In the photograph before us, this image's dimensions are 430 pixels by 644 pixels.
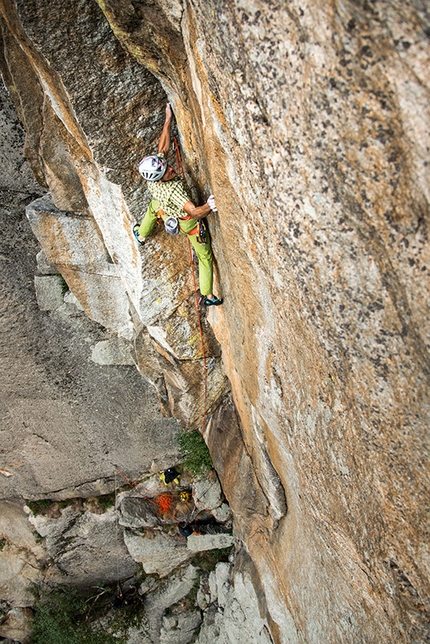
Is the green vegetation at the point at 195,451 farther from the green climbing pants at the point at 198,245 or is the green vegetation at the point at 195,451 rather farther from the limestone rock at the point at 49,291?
the green climbing pants at the point at 198,245

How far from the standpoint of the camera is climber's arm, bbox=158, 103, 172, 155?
133 inches

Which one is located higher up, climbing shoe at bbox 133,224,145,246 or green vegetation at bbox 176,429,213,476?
climbing shoe at bbox 133,224,145,246

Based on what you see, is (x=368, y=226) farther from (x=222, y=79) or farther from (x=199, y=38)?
(x=199, y=38)

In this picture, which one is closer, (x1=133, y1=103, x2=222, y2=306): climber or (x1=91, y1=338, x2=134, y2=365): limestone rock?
(x1=133, y1=103, x2=222, y2=306): climber

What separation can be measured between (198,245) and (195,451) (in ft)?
13.7

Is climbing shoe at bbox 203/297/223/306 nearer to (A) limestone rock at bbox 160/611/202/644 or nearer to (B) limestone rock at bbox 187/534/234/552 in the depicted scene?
(B) limestone rock at bbox 187/534/234/552

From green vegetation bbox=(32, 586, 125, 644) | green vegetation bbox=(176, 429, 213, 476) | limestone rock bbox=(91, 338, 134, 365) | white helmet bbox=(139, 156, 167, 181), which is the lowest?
green vegetation bbox=(32, 586, 125, 644)

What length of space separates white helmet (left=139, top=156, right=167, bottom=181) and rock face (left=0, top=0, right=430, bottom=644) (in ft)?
0.93

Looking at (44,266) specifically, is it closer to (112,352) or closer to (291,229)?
(112,352)

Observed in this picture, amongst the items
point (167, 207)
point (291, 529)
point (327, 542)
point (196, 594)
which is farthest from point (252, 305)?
point (196, 594)

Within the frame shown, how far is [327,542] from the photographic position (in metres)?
3.54

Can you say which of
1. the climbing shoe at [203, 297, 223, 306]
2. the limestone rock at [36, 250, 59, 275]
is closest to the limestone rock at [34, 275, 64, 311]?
the limestone rock at [36, 250, 59, 275]

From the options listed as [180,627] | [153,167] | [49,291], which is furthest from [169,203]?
[180,627]

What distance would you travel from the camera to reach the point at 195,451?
7.06 metres
